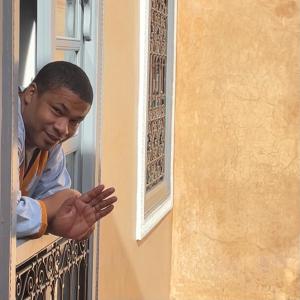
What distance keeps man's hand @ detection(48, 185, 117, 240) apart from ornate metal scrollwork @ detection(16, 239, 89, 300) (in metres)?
0.36

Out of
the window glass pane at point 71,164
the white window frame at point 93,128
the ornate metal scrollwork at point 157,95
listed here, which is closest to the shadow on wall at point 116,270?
the white window frame at point 93,128

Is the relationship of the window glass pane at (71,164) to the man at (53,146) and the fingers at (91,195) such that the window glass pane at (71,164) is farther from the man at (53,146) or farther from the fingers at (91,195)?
the fingers at (91,195)

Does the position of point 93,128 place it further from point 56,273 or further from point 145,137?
point 145,137

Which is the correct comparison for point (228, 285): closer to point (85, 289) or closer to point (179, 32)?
point (179, 32)

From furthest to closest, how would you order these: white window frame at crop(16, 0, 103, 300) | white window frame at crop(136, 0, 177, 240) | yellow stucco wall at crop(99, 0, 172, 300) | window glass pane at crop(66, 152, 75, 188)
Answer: white window frame at crop(136, 0, 177, 240) → yellow stucco wall at crop(99, 0, 172, 300) → white window frame at crop(16, 0, 103, 300) → window glass pane at crop(66, 152, 75, 188)

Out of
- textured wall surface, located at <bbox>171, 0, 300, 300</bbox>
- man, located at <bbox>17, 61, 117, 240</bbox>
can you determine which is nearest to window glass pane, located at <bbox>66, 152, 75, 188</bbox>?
man, located at <bbox>17, 61, 117, 240</bbox>

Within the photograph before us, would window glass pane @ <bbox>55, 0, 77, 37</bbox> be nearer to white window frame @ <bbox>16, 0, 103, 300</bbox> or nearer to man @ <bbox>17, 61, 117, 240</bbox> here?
white window frame @ <bbox>16, 0, 103, 300</bbox>

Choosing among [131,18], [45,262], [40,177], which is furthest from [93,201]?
[131,18]

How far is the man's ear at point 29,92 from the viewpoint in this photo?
314cm

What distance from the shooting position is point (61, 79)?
317cm

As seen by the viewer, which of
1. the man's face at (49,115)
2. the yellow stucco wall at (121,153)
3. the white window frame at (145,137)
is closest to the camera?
the man's face at (49,115)

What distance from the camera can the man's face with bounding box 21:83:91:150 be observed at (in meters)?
3.07

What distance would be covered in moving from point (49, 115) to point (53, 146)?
188 millimetres

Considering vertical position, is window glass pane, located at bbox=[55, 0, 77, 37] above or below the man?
above
